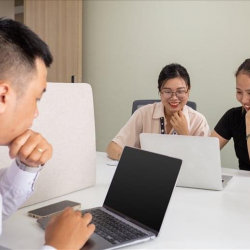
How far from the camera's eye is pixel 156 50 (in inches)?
135

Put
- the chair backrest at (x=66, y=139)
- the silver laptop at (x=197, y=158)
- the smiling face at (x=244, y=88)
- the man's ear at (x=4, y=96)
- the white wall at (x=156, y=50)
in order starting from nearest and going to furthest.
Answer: the man's ear at (x=4, y=96), the chair backrest at (x=66, y=139), the silver laptop at (x=197, y=158), the smiling face at (x=244, y=88), the white wall at (x=156, y=50)

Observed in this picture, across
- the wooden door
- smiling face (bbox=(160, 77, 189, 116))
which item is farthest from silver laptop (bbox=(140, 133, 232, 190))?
the wooden door

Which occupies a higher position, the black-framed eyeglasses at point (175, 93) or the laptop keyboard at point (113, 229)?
the black-framed eyeglasses at point (175, 93)

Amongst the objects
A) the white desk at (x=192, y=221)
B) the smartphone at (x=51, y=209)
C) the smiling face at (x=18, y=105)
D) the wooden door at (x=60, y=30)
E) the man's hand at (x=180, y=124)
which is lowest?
the white desk at (x=192, y=221)

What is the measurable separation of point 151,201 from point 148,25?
109 inches

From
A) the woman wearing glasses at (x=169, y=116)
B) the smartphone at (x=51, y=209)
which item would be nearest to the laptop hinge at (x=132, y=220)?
the smartphone at (x=51, y=209)

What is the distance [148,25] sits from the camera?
347cm

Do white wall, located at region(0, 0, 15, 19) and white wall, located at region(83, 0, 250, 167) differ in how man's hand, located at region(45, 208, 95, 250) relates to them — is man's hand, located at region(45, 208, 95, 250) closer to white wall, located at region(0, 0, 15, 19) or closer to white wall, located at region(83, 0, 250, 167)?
white wall, located at region(83, 0, 250, 167)

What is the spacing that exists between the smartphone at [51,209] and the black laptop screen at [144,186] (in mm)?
121

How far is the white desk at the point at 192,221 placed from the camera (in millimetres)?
897

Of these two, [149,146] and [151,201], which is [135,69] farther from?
[151,201]

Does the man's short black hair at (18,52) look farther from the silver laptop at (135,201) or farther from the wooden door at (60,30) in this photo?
the wooden door at (60,30)

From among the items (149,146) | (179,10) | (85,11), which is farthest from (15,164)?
(85,11)

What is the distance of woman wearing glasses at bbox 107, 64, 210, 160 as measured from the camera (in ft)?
6.95
